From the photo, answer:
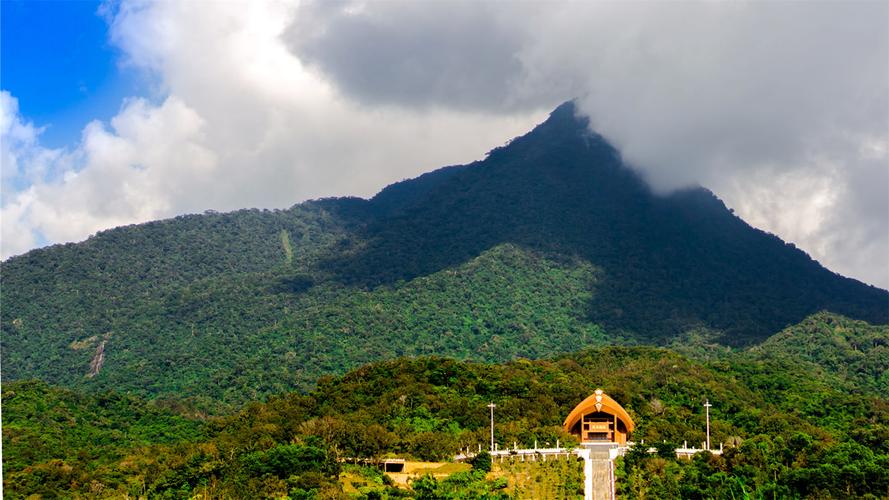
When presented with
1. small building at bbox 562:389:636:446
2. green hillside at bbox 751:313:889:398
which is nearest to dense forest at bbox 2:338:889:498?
small building at bbox 562:389:636:446

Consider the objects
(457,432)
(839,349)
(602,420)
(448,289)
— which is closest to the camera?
(602,420)

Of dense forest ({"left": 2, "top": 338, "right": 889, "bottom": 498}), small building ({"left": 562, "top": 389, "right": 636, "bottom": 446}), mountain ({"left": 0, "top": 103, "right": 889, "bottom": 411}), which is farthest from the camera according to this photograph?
mountain ({"left": 0, "top": 103, "right": 889, "bottom": 411})

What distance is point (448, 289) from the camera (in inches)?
4574

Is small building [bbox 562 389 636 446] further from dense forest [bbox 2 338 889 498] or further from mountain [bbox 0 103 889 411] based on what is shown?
mountain [bbox 0 103 889 411]

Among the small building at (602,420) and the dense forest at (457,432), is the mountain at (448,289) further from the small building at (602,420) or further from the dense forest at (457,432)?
the small building at (602,420)

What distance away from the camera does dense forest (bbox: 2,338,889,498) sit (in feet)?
129

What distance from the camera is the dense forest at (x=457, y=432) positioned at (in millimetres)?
39344

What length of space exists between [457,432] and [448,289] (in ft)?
206

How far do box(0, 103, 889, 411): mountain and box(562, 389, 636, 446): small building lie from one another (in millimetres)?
51366

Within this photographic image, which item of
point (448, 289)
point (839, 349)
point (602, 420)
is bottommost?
point (602, 420)

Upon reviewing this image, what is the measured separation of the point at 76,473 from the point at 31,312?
264 ft

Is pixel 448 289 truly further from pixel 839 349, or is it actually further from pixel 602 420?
pixel 602 420

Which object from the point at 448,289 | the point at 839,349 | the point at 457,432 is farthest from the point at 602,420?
the point at 448,289

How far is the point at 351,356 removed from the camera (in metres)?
99.2
